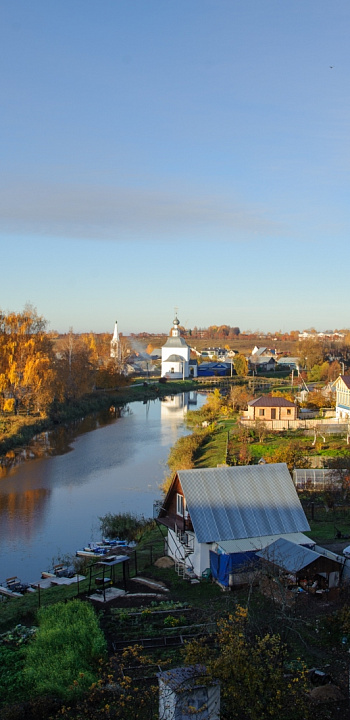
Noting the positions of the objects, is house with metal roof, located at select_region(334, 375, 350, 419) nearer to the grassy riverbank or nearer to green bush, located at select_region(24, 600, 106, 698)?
the grassy riverbank

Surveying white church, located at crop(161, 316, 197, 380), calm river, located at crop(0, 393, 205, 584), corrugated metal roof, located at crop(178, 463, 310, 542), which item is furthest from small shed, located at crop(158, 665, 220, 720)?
white church, located at crop(161, 316, 197, 380)

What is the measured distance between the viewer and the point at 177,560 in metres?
11.6

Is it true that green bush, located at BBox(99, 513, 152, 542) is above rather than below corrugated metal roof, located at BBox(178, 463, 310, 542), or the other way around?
below

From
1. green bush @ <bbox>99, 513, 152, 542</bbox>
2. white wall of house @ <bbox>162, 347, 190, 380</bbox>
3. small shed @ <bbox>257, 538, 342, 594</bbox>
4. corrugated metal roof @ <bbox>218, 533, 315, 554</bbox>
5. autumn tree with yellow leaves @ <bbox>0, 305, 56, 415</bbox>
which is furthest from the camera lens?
white wall of house @ <bbox>162, 347, 190, 380</bbox>

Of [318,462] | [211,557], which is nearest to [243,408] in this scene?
[318,462]

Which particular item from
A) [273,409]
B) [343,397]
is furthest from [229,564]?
[343,397]

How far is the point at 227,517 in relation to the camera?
36.1 feet

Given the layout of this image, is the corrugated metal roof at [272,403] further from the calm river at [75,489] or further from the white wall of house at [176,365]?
the white wall of house at [176,365]

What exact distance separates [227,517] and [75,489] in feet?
30.8

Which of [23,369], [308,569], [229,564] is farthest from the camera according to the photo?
[23,369]

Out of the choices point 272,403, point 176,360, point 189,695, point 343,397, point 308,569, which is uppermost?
point 176,360

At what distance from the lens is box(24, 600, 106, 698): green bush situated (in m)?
6.67

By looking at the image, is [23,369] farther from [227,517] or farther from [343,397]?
[227,517]

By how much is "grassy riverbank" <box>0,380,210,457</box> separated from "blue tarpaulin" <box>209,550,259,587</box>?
1621 centimetres
